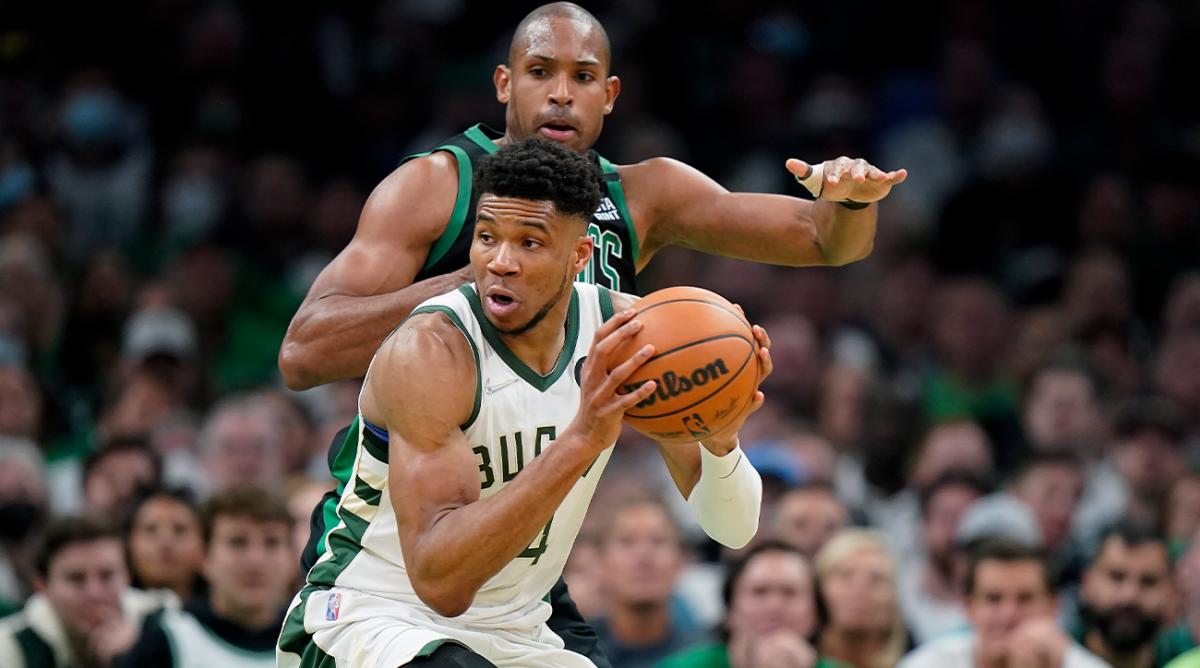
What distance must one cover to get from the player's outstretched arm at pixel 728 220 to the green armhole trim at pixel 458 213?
1.87 feet

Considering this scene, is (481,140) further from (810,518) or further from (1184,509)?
(1184,509)

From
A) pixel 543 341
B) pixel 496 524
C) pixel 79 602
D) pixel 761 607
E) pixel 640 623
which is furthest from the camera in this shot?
pixel 640 623

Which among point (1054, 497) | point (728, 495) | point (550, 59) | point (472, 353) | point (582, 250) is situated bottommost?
point (1054, 497)

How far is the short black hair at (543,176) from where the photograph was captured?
4684 mm

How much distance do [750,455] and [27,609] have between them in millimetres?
4003

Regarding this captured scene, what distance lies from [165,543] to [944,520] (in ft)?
12.6

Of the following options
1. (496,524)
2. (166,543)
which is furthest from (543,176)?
(166,543)

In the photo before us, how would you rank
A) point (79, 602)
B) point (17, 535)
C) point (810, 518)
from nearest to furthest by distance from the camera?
point (79, 602)
point (810, 518)
point (17, 535)

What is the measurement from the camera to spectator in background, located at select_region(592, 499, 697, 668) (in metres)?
8.38

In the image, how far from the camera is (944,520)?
9.37 m

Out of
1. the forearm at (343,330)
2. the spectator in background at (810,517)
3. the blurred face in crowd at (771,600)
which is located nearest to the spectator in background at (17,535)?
the blurred face in crowd at (771,600)

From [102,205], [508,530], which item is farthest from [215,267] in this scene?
[508,530]

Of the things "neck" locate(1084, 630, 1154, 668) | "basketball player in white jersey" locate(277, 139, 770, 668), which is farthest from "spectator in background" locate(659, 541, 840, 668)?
"basketball player in white jersey" locate(277, 139, 770, 668)

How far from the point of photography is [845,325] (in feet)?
39.5
